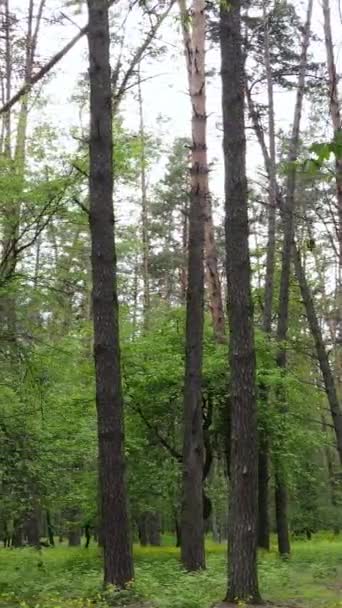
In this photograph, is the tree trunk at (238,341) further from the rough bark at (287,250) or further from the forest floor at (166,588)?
the rough bark at (287,250)

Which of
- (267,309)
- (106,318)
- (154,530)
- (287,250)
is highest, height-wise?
(287,250)

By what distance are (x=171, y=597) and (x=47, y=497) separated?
9.85 feet

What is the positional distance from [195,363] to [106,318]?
400cm

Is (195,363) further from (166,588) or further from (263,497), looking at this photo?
(263,497)

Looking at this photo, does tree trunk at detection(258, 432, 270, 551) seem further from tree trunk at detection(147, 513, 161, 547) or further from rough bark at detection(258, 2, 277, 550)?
tree trunk at detection(147, 513, 161, 547)

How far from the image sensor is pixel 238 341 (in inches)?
282

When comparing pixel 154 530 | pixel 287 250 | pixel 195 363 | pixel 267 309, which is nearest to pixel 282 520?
pixel 267 309

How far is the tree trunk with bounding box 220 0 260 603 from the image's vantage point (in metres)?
6.89

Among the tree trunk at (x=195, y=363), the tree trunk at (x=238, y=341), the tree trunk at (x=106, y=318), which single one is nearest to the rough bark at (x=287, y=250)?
the tree trunk at (x=195, y=363)

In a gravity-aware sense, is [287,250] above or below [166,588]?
above

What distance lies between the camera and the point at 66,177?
1058 cm

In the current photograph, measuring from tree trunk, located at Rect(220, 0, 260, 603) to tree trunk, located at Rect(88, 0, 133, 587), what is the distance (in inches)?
49.2

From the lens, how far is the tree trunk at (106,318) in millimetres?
7289

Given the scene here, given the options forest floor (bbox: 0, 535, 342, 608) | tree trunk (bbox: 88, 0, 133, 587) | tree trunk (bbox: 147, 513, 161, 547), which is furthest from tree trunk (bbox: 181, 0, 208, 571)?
tree trunk (bbox: 147, 513, 161, 547)
